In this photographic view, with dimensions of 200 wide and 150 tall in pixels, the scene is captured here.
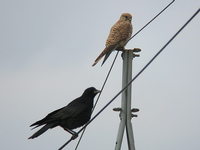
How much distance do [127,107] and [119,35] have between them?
6081mm

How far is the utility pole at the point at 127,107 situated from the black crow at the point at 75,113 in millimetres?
2394

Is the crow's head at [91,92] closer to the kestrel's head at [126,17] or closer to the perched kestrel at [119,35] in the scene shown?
the perched kestrel at [119,35]

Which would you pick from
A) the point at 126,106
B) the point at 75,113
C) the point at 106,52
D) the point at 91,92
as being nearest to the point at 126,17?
the point at 106,52

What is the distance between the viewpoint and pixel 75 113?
9.34 metres

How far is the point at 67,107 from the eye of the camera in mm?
9406

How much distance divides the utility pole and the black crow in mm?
2394

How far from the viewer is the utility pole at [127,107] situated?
648 centimetres

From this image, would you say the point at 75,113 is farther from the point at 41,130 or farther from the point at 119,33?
the point at 119,33

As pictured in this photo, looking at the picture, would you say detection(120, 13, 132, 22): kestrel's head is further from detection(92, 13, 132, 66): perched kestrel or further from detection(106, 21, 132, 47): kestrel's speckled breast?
detection(106, 21, 132, 47): kestrel's speckled breast

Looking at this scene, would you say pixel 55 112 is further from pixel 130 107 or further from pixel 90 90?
pixel 130 107

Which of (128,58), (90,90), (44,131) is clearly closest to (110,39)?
(90,90)

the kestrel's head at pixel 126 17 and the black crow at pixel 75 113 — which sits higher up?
the kestrel's head at pixel 126 17

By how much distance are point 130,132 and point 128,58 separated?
1.06 meters

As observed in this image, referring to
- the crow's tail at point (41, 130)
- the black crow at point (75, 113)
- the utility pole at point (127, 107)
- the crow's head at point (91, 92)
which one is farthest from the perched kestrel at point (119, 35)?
the utility pole at point (127, 107)
